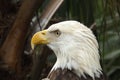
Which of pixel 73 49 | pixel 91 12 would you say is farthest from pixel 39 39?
pixel 91 12

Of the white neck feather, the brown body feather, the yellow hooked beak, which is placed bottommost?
the brown body feather

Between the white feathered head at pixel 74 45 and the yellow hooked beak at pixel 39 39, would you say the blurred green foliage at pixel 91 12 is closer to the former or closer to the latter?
the white feathered head at pixel 74 45

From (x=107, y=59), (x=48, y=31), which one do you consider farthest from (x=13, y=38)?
(x=107, y=59)

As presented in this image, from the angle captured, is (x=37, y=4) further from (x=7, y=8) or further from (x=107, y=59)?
(x=107, y=59)

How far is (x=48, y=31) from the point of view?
3914mm

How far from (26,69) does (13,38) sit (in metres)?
0.32

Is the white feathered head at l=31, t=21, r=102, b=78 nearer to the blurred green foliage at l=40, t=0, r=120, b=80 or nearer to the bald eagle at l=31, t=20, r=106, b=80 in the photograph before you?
the bald eagle at l=31, t=20, r=106, b=80

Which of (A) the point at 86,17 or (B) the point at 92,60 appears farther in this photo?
(A) the point at 86,17

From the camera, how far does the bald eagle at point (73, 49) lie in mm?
3828

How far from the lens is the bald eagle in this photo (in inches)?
151

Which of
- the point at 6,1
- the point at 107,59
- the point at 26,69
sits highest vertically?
the point at 6,1

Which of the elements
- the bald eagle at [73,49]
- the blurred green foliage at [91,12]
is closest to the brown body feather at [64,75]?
the bald eagle at [73,49]

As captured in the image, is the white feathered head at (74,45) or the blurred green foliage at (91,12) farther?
the blurred green foliage at (91,12)

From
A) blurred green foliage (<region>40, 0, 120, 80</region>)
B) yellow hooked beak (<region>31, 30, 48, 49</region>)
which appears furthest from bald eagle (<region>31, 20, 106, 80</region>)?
blurred green foliage (<region>40, 0, 120, 80</region>)
